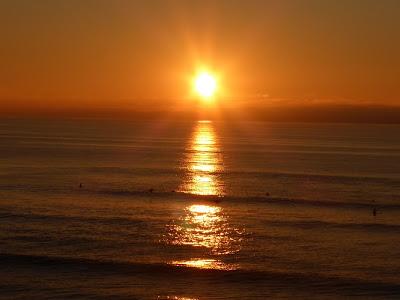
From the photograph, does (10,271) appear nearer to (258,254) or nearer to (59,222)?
(59,222)

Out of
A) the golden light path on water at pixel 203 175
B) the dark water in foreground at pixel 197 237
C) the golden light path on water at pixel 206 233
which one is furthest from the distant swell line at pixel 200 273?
the golden light path on water at pixel 203 175

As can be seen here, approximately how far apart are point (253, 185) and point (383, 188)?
13067 millimetres

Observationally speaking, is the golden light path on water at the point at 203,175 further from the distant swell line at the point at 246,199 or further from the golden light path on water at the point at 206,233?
the distant swell line at the point at 246,199

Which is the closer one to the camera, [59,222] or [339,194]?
[59,222]

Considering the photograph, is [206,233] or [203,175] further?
[203,175]

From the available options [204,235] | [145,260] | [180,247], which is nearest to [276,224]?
[204,235]

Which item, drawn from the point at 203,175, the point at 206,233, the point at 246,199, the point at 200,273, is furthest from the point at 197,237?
the point at 203,175

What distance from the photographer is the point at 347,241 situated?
39312 mm

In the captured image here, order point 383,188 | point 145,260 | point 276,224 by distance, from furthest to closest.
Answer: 1. point 383,188
2. point 276,224
3. point 145,260

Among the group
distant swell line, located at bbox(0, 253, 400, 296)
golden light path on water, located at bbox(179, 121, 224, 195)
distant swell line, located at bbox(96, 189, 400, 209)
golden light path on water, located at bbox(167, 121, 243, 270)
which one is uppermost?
golden light path on water, located at bbox(179, 121, 224, 195)

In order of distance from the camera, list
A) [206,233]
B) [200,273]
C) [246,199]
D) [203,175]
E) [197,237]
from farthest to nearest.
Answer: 1. [203,175]
2. [246,199]
3. [206,233]
4. [197,237]
5. [200,273]

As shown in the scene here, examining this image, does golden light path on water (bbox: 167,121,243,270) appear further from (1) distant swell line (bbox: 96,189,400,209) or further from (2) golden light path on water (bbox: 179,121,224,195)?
(1) distant swell line (bbox: 96,189,400,209)

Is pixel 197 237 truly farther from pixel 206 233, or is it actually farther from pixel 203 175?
pixel 203 175

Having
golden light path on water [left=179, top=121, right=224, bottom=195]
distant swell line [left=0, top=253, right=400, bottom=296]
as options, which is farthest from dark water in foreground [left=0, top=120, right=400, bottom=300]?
golden light path on water [left=179, top=121, right=224, bottom=195]
